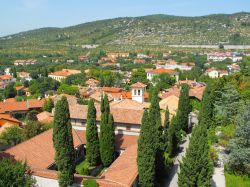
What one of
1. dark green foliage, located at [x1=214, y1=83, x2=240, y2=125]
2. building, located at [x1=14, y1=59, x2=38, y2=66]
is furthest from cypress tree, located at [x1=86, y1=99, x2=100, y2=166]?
building, located at [x1=14, y1=59, x2=38, y2=66]

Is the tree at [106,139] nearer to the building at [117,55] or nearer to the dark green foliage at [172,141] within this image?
the dark green foliage at [172,141]

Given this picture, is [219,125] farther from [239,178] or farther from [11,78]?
[11,78]

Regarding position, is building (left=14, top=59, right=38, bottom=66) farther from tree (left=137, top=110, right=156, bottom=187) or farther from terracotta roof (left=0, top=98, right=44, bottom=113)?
tree (left=137, top=110, right=156, bottom=187)

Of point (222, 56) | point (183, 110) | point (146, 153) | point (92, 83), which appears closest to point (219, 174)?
point (146, 153)

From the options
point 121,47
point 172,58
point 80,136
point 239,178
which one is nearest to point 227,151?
point 239,178

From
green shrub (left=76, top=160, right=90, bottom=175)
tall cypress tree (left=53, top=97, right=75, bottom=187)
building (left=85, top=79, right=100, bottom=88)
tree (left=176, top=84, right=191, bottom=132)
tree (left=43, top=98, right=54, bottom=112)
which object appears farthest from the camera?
building (left=85, top=79, right=100, bottom=88)
